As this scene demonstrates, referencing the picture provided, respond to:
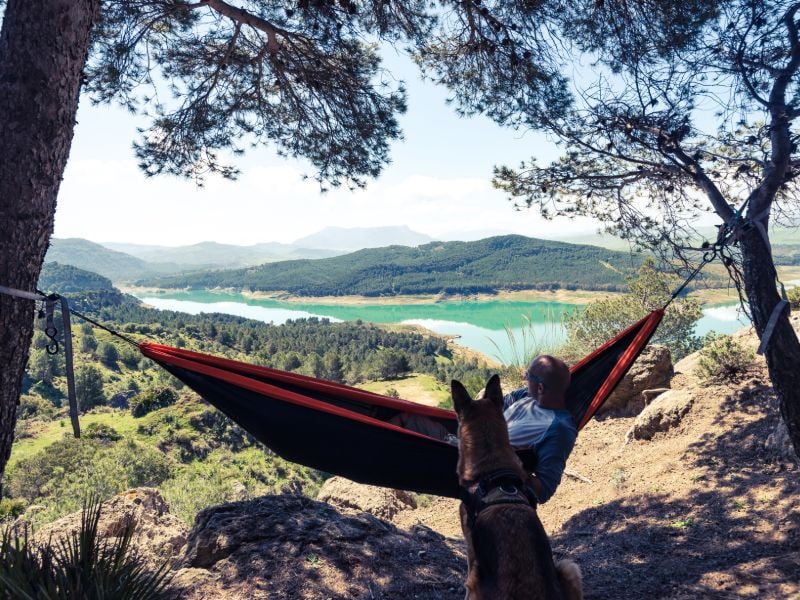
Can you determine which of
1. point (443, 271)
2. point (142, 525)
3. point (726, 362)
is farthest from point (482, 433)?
point (443, 271)

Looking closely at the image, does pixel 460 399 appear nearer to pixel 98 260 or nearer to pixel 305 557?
pixel 305 557

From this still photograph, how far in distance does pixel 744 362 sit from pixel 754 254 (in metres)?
2.23

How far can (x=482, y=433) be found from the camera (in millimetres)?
1505

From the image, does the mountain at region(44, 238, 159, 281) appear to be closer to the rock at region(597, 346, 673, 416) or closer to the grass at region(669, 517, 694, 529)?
the rock at region(597, 346, 673, 416)

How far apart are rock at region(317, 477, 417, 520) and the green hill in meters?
45.3

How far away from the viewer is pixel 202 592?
184 cm

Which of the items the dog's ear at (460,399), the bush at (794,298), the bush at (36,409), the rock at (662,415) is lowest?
the bush at (36,409)

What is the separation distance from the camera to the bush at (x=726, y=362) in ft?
14.4

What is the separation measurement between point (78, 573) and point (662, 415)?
4.19 metres

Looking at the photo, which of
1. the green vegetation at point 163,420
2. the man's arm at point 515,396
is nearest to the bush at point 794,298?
the green vegetation at point 163,420

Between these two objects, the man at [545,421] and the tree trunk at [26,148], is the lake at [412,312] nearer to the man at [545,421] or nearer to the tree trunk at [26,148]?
the man at [545,421]

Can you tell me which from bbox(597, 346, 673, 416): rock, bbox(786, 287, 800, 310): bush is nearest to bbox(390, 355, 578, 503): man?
bbox(597, 346, 673, 416): rock

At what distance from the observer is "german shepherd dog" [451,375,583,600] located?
120 centimetres

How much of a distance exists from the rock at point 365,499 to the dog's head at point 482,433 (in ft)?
9.26
